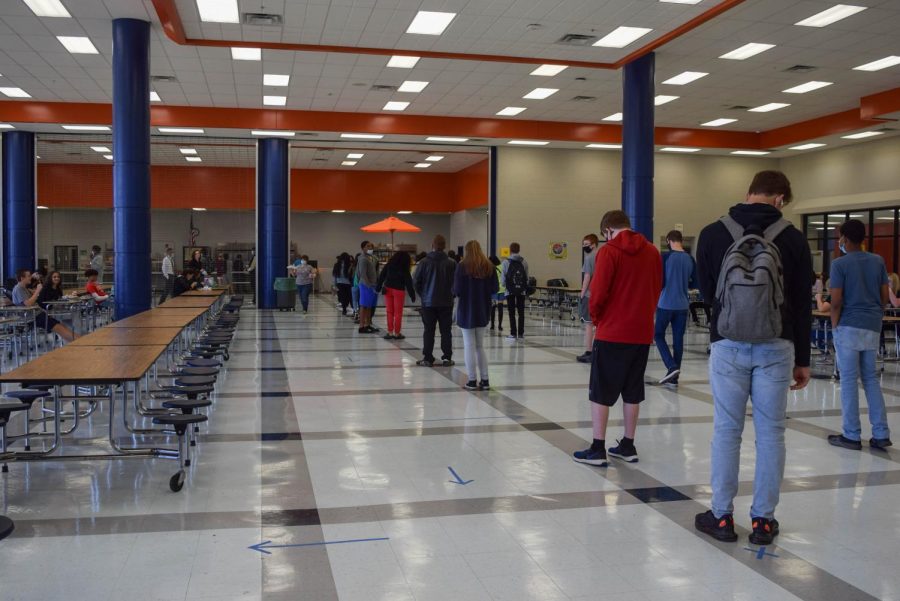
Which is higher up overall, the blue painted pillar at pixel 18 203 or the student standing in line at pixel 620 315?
the blue painted pillar at pixel 18 203

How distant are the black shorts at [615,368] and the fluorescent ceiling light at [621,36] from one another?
7.47 metres

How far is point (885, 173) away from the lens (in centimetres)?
1730

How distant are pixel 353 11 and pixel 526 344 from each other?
4.98m

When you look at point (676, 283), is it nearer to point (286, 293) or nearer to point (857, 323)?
point (857, 323)

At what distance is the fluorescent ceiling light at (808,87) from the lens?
1375cm

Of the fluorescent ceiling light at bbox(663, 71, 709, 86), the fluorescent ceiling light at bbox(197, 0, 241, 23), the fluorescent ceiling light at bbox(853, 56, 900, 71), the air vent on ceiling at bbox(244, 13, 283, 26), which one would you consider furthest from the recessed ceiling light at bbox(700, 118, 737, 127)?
the fluorescent ceiling light at bbox(197, 0, 241, 23)

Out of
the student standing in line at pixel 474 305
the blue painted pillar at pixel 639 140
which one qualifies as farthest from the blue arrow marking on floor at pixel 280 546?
the blue painted pillar at pixel 639 140

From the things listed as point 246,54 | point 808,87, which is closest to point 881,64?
→ point 808,87

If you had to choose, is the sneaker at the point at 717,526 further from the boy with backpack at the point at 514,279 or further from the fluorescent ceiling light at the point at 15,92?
the fluorescent ceiling light at the point at 15,92

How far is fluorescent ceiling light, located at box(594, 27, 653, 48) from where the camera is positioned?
1081cm

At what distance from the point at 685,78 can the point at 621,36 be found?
2914 millimetres

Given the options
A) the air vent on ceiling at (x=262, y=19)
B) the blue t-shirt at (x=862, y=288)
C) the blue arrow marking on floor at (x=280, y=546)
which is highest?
the air vent on ceiling at (x=262, y=19)

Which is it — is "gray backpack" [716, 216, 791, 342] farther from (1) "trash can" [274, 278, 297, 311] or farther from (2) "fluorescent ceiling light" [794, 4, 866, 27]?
(1) "trash can" [274, 278, 297, 311]

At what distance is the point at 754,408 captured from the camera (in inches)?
131
